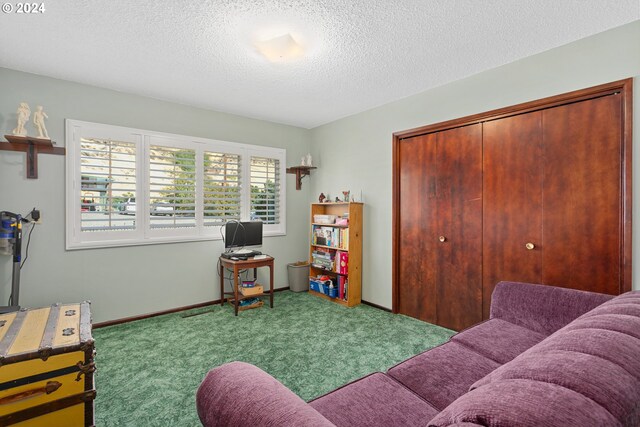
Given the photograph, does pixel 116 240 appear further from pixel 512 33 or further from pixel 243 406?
pixel 512 33

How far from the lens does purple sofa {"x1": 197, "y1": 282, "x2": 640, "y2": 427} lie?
616 mm

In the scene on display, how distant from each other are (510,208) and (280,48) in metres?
2.34

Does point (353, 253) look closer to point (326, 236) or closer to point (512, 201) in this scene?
point (326, 236)

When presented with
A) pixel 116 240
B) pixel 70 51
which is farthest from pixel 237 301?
pixel 70 51

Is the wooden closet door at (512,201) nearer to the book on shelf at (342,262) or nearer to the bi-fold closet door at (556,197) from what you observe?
the bi-fold closet door at (556,197)

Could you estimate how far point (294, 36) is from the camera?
2.32 m

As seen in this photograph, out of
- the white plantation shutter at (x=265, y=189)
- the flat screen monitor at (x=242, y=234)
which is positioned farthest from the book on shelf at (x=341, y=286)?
the white plantation shutter at (x=265, y=189)

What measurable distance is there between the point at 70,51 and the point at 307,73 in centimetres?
196

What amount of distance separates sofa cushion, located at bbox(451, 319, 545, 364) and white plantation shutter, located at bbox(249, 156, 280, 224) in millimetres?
3164

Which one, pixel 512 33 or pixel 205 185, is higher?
pixel 512 33

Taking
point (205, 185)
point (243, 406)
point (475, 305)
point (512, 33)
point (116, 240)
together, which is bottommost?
point (475, 305)

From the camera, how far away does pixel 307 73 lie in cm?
294

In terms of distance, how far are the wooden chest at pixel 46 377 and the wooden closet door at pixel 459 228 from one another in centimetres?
298

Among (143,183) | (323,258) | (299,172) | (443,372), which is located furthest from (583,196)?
(143,183)
